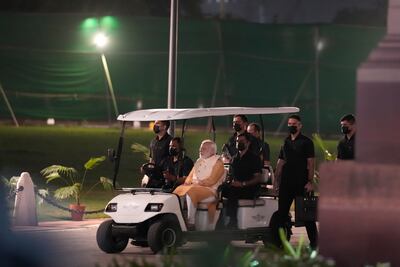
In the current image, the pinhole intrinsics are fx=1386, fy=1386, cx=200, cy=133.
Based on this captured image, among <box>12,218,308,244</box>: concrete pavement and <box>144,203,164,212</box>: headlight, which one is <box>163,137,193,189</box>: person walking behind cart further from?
<box>12,218,308,244</box>: concrete pavement

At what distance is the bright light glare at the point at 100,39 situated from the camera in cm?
5033

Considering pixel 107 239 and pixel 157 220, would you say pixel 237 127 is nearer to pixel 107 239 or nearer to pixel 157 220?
pixel 157 220

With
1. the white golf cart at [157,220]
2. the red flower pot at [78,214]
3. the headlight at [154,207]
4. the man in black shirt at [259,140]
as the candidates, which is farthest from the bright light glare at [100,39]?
the headlight at [154,207]

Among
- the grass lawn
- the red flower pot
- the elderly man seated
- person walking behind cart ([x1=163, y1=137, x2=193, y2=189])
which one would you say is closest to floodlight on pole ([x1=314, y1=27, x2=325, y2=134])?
the grass lawn

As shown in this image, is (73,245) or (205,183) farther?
(73,245)

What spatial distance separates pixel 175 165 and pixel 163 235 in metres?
1.32

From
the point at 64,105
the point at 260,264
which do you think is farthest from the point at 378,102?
the point at 64,105

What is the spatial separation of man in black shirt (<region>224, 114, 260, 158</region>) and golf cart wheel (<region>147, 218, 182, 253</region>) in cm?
153

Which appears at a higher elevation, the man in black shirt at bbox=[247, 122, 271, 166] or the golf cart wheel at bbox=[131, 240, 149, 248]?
the man in black shirt at bbox=[247, 122, 271, 166]

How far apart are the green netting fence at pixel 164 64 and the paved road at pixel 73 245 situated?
3082 centimetres

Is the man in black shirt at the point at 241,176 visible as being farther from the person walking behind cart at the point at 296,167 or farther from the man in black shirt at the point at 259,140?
the man in black shirt at the point at 259,140

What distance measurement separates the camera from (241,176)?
16.7 meters

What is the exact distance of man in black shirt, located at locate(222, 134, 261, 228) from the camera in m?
16.7

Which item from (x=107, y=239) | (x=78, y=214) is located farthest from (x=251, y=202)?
(x=78, y=214)
